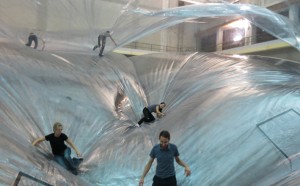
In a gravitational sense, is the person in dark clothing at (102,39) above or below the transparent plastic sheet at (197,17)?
below

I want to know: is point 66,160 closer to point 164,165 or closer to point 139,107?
point 164,165

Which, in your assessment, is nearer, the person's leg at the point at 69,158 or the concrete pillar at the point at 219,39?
the person's leg at the point at 69,158

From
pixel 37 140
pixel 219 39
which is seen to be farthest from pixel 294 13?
pixel 219 39

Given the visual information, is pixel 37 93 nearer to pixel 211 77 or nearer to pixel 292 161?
pixel 211 77

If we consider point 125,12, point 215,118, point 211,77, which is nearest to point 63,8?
point 125,12

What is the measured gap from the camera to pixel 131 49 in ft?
38.9

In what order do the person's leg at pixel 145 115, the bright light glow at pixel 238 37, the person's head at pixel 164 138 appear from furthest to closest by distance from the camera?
the bright light glow at pixel 238 37, the person's leg at pixel 145 115, the person's head at pixel 164 138

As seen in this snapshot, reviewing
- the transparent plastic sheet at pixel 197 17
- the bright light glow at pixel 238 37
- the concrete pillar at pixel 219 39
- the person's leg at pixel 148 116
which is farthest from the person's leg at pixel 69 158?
the bright light glow at pixel 238 37

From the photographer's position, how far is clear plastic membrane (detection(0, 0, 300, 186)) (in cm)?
296

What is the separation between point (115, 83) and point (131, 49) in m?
6.97

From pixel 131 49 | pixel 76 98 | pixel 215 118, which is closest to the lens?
pixel 215 118

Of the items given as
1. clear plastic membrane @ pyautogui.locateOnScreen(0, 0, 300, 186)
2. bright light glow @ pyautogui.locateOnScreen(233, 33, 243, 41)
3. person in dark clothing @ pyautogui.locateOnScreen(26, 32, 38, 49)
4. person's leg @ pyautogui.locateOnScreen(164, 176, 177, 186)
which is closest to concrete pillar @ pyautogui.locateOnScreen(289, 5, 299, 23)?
clear plastic membrane @ pyautogui.locateOnScreen(0, 0, 300, 186)

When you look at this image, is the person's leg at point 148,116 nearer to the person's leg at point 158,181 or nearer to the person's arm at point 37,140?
the person's leg at point 158,181

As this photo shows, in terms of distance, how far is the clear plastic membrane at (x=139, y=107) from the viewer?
2961 mm
